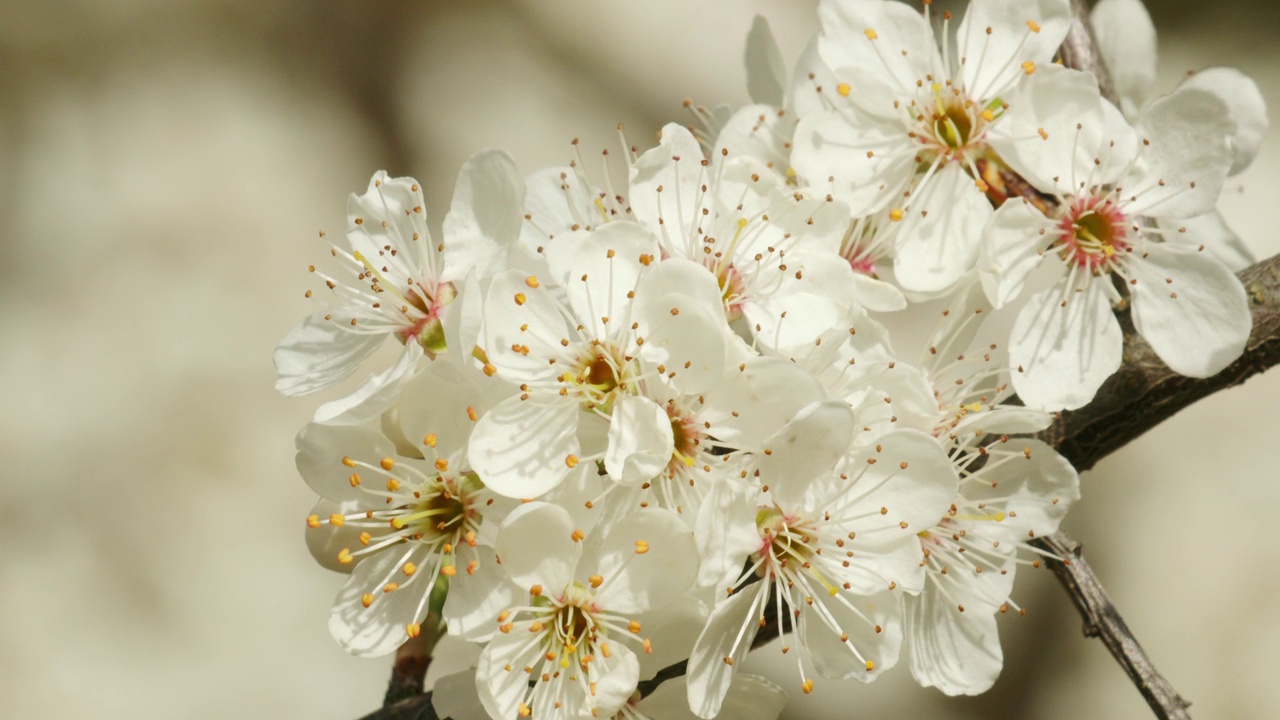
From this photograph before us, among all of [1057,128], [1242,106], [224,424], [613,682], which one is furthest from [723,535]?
[224,424]

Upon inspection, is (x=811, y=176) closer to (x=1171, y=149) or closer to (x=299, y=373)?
(x=1171, y=149)

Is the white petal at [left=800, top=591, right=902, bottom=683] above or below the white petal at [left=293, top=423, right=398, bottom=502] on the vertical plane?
below

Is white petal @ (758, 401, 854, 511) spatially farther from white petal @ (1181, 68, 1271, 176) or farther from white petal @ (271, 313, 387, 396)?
white petal @ (1181, 68, 1271, 176)

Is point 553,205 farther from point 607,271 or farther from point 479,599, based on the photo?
point 479,599

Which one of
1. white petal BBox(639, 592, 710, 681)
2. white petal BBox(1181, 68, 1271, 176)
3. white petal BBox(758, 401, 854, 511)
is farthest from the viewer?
white petal BBox(1181, 68, 1271, 176)

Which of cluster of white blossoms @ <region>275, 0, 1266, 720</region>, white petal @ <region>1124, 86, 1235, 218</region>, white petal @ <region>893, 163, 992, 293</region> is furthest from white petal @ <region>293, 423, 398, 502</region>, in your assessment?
white petal @ <region>1124, 86, 1235, 218</region>

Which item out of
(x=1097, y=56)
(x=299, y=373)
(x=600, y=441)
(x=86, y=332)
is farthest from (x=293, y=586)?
(x=1097, y=56)

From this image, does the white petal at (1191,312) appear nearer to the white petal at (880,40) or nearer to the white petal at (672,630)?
the white petal at (880,40)
